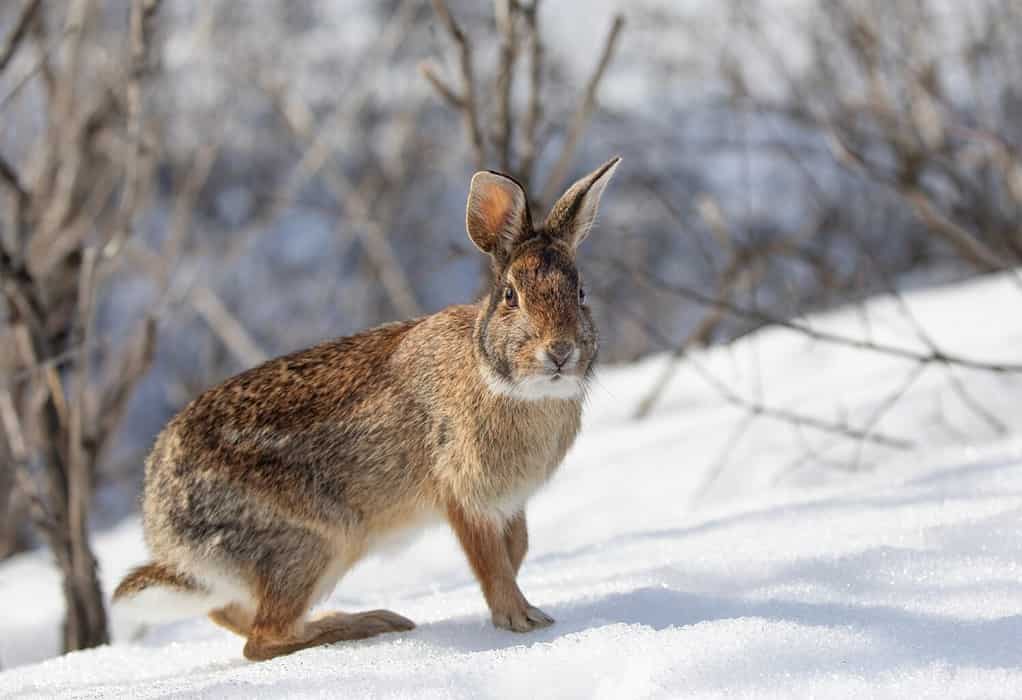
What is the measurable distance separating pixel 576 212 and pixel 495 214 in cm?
21

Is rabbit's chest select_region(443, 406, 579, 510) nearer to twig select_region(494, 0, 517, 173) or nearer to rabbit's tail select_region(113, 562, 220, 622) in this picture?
rabbit's tail select_region(113, 562, 220, 622)

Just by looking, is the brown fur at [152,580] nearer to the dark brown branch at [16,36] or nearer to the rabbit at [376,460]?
the rabbit at [376,460]

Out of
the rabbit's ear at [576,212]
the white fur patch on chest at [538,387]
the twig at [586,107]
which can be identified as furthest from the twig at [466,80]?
the white fur patch on chest at [538,387]

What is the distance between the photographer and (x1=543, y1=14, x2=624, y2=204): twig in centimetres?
452

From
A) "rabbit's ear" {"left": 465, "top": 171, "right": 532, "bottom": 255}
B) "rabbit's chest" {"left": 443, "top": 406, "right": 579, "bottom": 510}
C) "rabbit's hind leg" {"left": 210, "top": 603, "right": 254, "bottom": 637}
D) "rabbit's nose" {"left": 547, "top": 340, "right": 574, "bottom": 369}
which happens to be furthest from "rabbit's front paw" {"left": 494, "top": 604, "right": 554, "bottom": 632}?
"rabbit's ear" {"left": 465, "top": 171, "right": 532, "bottom": 255}

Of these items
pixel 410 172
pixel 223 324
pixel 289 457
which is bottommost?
pixel 223 324

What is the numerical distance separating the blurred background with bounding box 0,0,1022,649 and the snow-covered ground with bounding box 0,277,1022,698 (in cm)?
49

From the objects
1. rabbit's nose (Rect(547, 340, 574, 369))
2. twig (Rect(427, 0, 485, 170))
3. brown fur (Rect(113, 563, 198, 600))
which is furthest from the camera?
twig (Rect(427, 0, 485, 170))

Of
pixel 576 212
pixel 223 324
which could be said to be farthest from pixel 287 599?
pixel 223 324

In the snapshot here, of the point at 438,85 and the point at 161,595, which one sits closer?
the point at 161,595

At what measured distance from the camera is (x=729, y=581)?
3256 millimetres

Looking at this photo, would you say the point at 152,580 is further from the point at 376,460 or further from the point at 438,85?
Result: the point at 438,85

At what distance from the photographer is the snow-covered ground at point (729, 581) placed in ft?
8.36

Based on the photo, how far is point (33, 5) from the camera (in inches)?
156
